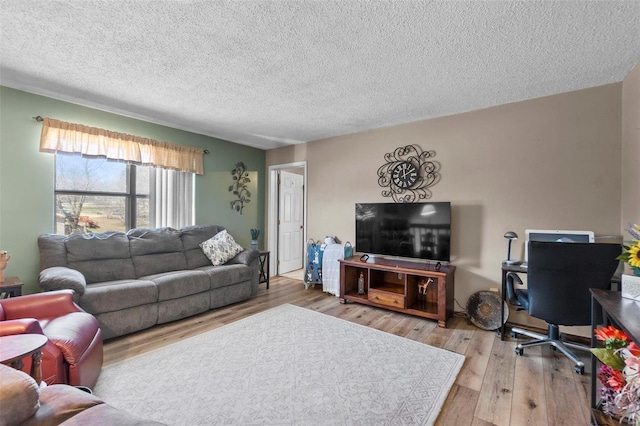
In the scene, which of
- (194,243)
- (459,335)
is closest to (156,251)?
(194,243)

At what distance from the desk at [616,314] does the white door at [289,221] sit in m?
4.39

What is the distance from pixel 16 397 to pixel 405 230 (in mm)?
3378

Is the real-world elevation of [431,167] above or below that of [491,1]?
below

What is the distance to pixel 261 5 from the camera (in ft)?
5.32

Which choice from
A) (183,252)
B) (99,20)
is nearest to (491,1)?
(99,20)

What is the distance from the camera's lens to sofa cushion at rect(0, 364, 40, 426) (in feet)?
2.66

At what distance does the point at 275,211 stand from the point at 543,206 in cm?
398

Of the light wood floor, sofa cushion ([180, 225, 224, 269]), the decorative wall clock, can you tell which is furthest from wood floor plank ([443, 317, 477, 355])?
sofa cushion ([180, 225, 224, 269])

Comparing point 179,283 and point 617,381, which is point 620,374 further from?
point 179,283

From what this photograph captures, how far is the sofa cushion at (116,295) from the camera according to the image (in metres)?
2.48

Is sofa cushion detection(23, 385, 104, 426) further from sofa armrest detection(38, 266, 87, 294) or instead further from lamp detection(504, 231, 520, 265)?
lamp detection(504, 231, 520, 265)

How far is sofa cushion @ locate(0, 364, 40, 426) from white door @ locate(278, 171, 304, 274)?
4.41m

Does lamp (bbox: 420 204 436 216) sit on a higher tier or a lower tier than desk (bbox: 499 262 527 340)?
higher

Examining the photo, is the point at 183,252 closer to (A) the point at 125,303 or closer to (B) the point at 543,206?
(A) the point at 125,303
